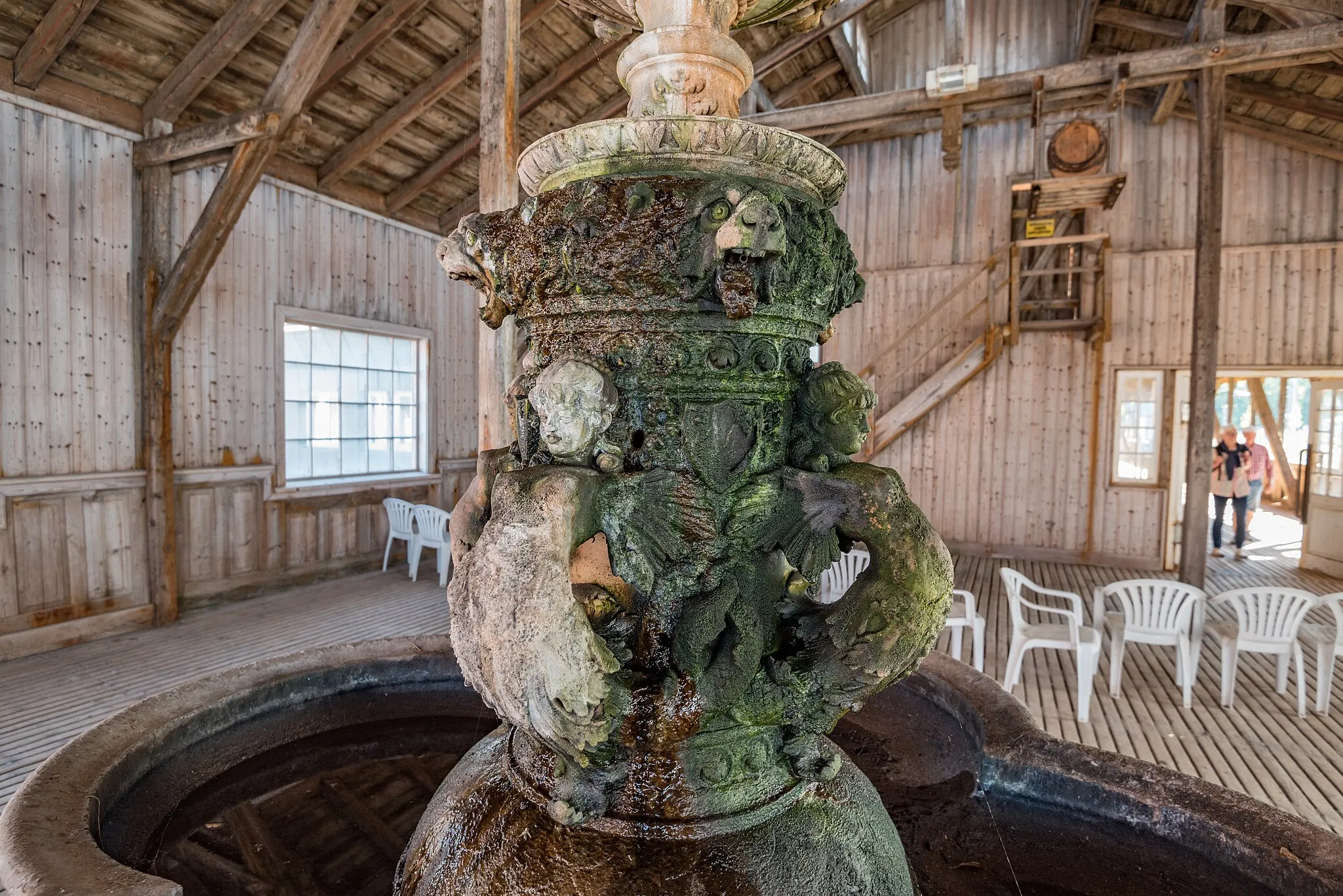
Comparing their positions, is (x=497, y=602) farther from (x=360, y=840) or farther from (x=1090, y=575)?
(x=1090, y=575)

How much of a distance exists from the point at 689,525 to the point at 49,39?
535 cm

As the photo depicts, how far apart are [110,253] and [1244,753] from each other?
7.60 m

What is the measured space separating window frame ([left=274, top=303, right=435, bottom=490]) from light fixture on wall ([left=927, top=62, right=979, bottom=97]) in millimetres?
5361

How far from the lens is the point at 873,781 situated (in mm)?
1984

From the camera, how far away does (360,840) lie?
1.77 meters

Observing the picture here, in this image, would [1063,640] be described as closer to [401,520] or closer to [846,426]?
[846,426]

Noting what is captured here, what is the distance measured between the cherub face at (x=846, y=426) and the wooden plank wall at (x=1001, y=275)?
647 centimetres

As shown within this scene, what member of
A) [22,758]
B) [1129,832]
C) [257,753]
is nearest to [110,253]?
[22,758]

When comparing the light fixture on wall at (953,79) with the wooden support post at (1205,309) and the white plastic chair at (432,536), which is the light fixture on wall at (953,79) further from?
the white plastic chair at (432,536)

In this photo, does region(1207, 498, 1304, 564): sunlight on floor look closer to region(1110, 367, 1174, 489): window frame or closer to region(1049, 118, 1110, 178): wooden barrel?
region(1110, 367, 1174, 489): window frame

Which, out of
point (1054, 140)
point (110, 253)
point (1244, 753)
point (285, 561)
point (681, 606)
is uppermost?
point (1054, 140)

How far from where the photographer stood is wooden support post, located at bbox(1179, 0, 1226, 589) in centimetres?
505

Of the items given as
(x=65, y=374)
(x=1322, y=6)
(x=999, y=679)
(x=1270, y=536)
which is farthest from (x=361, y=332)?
(x=1270, y=536)

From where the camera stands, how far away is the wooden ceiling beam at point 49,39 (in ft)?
13.4
